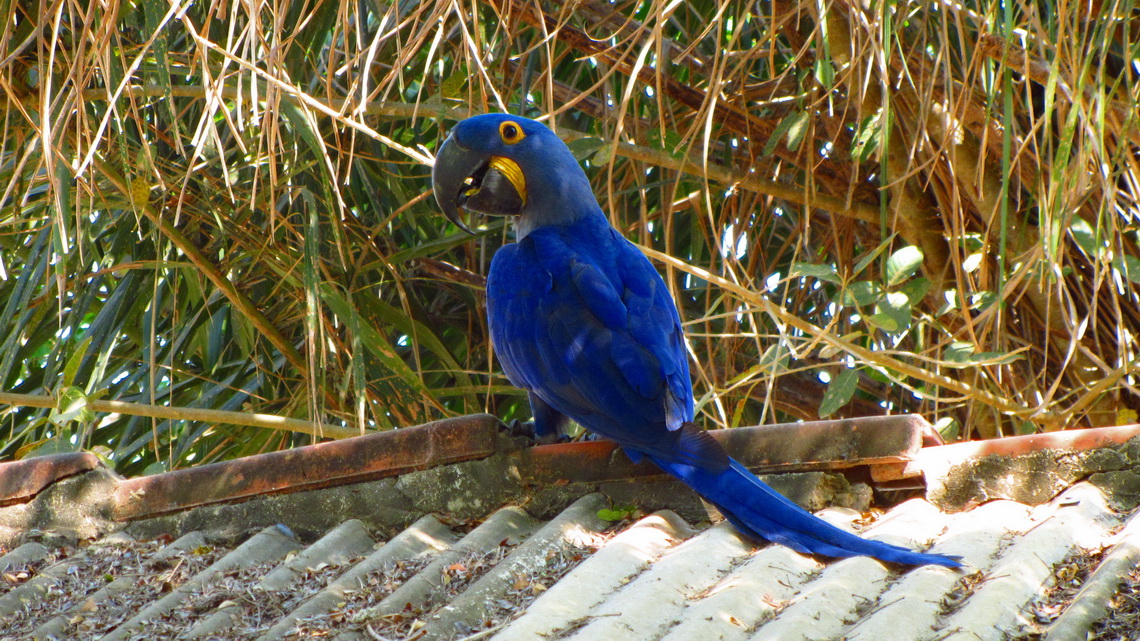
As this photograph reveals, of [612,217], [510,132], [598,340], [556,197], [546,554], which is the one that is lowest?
[546,554]

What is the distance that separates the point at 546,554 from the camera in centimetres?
210

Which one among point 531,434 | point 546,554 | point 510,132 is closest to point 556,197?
point 510,132

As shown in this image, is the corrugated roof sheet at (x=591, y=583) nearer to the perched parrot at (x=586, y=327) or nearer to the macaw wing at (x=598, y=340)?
the perched parrot at (x=586, y=327)

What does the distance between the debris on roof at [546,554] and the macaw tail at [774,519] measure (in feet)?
0.09

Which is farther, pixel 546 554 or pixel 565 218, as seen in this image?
pixel 565 218

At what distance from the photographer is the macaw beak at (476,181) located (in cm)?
302

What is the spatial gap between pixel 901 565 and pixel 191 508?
1694 millimetres

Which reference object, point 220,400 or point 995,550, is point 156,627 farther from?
point 220,400

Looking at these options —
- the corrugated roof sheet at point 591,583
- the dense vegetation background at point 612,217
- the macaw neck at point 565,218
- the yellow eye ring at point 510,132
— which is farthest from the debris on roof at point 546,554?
the yellow eye ring at point 510,132

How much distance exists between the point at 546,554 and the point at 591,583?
0.71 feet

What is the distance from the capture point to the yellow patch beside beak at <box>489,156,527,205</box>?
3.02 m

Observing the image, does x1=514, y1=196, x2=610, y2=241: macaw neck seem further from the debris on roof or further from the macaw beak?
the debris on roof

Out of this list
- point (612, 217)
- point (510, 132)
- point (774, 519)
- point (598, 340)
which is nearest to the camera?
point (774, 519)

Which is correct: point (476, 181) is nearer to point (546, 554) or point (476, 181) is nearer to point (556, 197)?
point (556, 197)
